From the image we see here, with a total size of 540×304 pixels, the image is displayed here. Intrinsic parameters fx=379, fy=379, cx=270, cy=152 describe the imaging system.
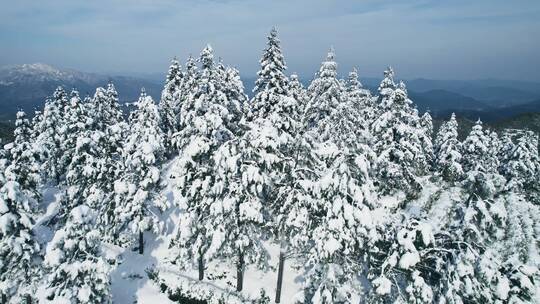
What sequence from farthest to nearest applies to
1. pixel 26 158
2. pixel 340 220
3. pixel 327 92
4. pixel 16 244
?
pixel 26 158, pixel 327 92, pixel 16 244, pixel 340 220

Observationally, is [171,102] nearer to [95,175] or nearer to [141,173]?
[95,175]

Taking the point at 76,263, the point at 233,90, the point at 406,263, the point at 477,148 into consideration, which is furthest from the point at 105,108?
the point at 477,148

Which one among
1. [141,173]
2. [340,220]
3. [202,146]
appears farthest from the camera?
[141,173]

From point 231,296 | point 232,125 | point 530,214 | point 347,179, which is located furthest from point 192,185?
point 530,214

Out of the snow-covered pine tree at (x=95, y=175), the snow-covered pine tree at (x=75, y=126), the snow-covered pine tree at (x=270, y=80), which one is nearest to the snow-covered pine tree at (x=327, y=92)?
the snow-covered pine tree at (x=270, y=80)

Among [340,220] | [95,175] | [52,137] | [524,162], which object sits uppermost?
[340,220]

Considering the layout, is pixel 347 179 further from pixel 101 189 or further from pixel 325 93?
pixel 101 189

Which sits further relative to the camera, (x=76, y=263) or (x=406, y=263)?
(x=76, y=263)
